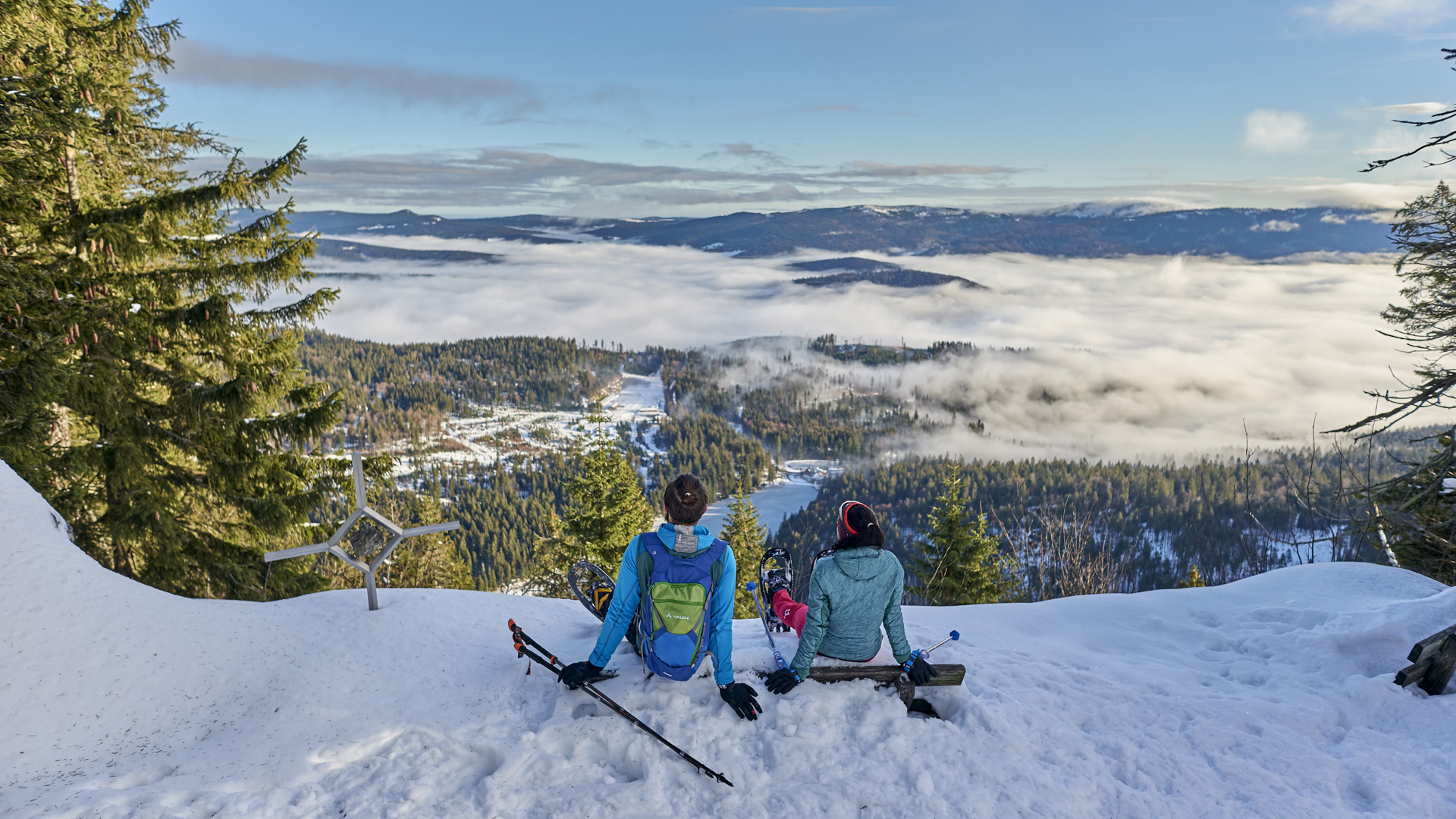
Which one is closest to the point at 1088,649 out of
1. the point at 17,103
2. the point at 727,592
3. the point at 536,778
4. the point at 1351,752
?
the point at 1351,752

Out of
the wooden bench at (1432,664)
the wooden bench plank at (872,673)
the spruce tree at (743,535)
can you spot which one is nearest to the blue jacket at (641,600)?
the wooden bench plank at (872,673)

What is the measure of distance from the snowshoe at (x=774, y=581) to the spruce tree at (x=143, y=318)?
28.2ft

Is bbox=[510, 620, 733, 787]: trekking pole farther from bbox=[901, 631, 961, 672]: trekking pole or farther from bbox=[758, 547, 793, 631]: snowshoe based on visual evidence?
bbox=[758, 547, 793, 631]: snowshoe

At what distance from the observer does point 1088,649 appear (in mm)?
7051

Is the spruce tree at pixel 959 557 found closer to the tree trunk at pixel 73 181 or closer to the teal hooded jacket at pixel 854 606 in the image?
the teal hooded jacket at pixel 854 606

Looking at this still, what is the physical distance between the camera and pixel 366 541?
22.7ft

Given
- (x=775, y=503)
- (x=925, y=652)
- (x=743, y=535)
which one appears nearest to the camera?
(x=925, y=652)

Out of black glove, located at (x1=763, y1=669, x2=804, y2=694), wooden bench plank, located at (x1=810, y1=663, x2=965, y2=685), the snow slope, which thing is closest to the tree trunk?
the snow slope

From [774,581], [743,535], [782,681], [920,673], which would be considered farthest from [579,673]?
[743,535]

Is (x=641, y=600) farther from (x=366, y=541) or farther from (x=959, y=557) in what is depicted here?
(x=959, y=557)

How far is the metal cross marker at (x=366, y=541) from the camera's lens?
6.55m

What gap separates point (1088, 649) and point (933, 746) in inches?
131

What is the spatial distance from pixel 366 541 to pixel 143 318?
261 inches

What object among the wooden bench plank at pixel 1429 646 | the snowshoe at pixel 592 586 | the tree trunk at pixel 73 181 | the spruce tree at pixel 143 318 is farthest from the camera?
the tree trunk at pixel 73 181
